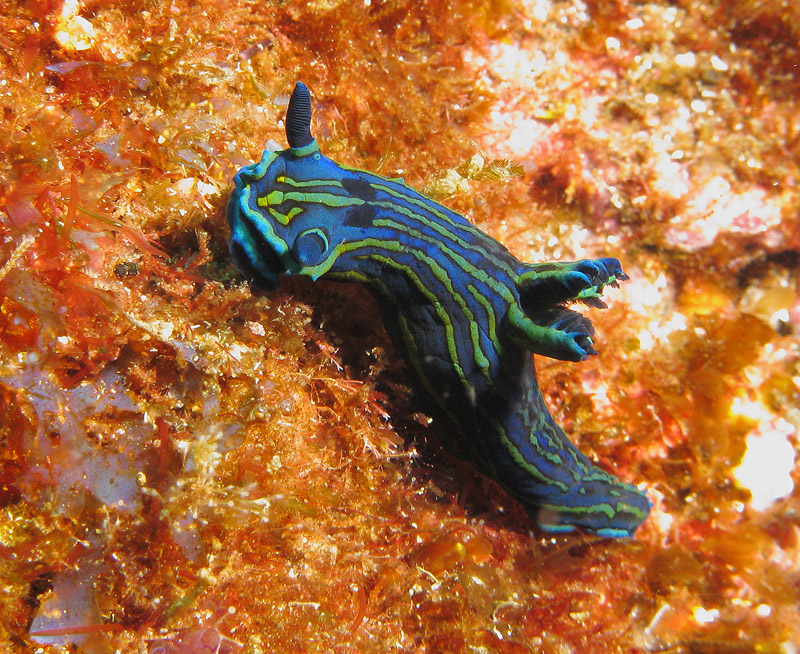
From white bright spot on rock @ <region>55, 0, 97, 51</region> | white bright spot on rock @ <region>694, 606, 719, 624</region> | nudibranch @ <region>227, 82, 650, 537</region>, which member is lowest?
white bright spot on rock @ <region>694, 606, 719, 624</region>

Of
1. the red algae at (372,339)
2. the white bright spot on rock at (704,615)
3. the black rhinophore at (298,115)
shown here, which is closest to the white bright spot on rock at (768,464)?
the red algae at (372,339)

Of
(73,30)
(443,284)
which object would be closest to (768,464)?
(443,284)

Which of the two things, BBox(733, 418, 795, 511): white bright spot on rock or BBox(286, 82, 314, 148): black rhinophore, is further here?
BBox(733, 418, 795, 511): white bright spot on rock

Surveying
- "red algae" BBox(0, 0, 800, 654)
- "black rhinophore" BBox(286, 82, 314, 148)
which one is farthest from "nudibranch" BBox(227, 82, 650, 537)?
"red algae" BBox(0, 0, 800, 654)

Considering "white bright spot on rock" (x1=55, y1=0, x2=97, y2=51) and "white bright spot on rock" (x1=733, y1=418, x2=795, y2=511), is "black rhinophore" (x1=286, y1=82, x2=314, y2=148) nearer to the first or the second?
"white bright spot on rock" (x1=55, y1=0, x2=97, y2=51)

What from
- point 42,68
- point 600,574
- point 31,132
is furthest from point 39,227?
point 600,574

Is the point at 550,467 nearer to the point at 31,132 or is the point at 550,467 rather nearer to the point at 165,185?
the point at 165,185
